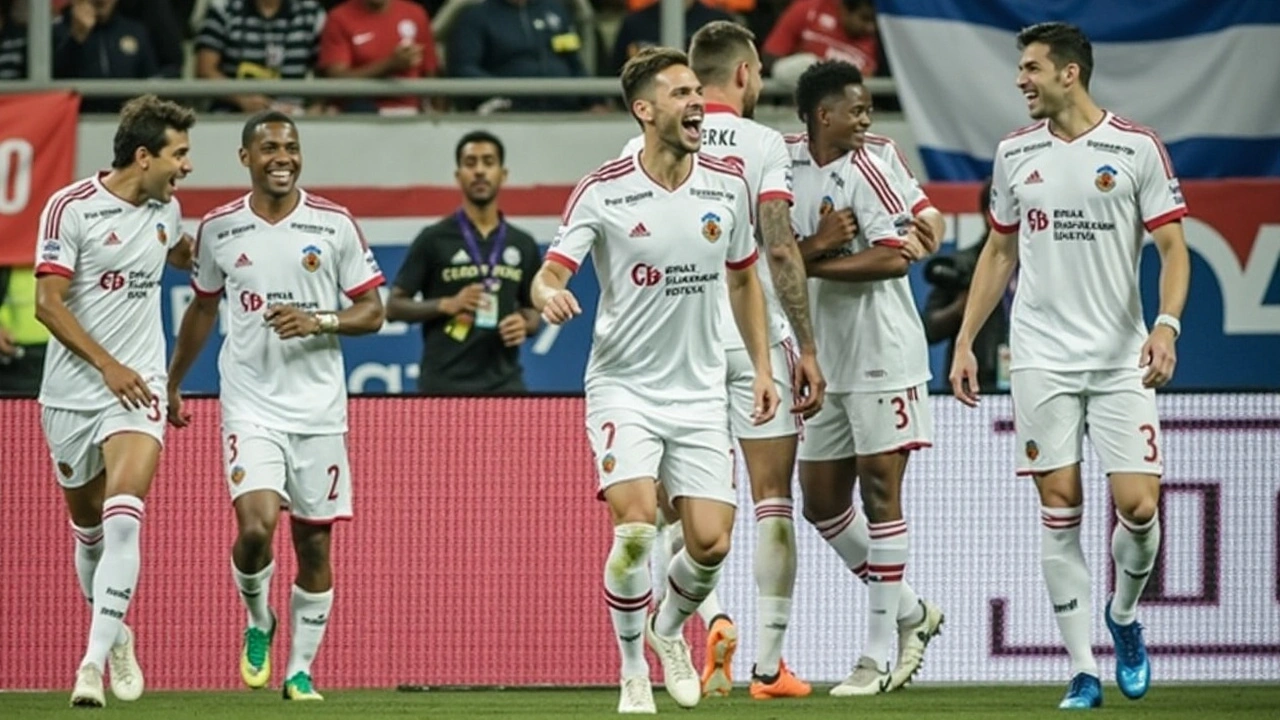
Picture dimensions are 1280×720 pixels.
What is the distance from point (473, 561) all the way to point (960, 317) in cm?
258

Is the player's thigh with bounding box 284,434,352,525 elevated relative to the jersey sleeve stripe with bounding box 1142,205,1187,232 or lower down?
lower down

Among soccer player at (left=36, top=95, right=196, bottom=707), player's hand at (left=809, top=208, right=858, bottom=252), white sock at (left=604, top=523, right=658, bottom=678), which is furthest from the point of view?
player's hand at (left=809, top=208, right=858, bottom=252)

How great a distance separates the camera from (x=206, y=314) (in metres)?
11.0

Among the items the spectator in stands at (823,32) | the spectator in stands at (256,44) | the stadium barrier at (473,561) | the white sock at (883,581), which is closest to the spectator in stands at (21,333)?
the spectator in stands at (256,44)

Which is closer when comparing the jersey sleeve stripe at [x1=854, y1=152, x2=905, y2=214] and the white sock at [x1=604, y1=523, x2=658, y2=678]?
the white sock at [x1=604, y1=523, x2=658, y2=678]

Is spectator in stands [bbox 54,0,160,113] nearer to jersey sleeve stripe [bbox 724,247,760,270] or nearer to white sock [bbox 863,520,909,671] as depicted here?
white sock [bbox 863,520,909,671]

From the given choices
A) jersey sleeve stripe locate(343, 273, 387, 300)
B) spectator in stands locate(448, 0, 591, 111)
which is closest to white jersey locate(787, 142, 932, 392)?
jersey sleeve stripe locate(343, 273, 387, 300)

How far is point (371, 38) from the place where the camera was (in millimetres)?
15578

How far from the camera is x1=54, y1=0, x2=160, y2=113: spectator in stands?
1559 cm

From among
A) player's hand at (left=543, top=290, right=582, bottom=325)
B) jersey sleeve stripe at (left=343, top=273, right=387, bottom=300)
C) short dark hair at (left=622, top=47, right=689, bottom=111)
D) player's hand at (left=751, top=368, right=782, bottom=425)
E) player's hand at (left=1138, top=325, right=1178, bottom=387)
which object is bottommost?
player's hand at (left=751, top=368, right=782, bottom=425)

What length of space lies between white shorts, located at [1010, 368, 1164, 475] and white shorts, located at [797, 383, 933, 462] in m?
0.85

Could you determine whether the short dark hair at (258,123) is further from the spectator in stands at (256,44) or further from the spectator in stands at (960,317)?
the spectator in stands at (256,44)

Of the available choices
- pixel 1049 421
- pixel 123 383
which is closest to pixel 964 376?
pixel 1049 421

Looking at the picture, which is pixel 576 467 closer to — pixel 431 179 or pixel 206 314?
pixel 206 314
